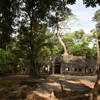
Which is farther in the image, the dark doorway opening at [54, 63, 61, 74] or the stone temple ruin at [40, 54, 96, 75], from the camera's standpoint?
the dark doorway opening at [54, 63, 61, 74]

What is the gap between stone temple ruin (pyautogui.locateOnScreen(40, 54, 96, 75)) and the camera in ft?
163

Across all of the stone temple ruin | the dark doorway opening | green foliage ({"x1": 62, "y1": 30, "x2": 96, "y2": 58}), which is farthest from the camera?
green foliage ({"x1": 62, "y1": 30, "x2": 96, "y2": 58})

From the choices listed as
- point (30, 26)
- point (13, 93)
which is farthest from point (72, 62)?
point (13, 93)

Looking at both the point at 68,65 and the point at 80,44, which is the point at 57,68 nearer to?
the point at 68,65

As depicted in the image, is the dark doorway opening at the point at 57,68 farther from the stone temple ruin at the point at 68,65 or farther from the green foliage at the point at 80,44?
the green foliage at the point at 80,44

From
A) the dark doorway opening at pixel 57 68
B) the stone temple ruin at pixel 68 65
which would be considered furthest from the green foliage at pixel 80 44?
the dark doorway opening at pixel 57 68

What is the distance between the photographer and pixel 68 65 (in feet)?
167

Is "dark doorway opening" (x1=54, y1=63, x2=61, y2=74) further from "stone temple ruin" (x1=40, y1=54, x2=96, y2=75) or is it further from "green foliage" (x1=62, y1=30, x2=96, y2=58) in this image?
"green foliage" (x1=62, y1=30, x2=96, y2=58)

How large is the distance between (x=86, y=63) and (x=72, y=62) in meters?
4.41

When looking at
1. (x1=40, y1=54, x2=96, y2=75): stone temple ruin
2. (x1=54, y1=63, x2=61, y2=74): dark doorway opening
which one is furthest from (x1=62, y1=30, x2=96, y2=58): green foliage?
(x1=54, y1=63, x2=61, y2=74): dark doorway opening

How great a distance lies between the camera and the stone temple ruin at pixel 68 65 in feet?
163

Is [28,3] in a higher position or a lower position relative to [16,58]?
higher

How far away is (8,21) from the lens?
16.7 meters

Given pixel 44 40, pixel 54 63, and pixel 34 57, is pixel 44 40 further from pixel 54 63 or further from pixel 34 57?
pixel 54 63
